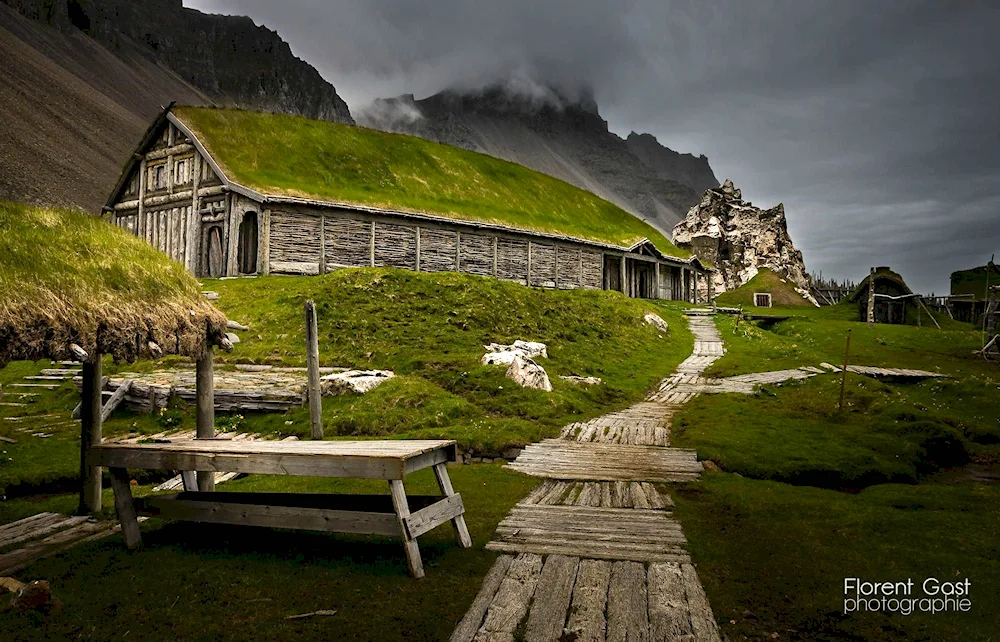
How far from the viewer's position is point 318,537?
753 centimetres

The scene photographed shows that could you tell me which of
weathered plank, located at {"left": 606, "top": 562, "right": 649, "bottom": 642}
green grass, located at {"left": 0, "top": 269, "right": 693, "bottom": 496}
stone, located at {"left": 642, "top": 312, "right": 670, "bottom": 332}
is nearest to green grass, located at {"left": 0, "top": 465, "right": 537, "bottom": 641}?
weathered plank, located at {"left": 606, "top": 562, "right": 649, "bottom": 642}

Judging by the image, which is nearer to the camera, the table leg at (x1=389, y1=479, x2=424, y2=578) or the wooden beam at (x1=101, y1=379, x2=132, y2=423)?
the table leg at (x1=389, y1=479, x2=424, y2=578)

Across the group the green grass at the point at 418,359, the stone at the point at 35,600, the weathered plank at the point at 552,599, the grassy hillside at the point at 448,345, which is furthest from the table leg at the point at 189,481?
the weathered plank at the point at 552,599

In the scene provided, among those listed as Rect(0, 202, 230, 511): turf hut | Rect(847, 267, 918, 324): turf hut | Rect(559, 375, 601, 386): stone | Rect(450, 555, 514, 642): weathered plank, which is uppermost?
Rect(847, 267, 918, 324): turf hut

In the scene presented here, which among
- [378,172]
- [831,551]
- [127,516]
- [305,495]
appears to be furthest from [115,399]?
[378,172]

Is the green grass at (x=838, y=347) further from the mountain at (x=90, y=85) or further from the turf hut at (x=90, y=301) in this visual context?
the mountain at (x=90, y=85)

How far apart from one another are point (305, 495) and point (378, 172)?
31.1m

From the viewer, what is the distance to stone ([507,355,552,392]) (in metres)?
16.3

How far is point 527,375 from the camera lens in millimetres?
16516

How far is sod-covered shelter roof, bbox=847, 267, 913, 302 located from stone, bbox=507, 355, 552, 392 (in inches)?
1423

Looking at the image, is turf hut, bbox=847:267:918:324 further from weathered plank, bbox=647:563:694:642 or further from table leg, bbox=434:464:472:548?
table leg, bbox=434:464:472:548

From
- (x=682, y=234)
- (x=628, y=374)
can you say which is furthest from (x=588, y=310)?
(x=682, y=234)

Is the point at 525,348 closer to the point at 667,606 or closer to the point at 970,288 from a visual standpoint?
the point at 667,606

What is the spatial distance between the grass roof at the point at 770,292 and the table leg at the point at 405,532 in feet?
186
